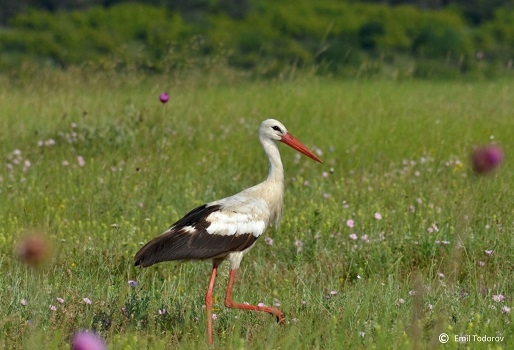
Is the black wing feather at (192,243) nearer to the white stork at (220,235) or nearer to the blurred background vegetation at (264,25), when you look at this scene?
the white stork at (220,235)

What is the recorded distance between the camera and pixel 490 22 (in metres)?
50.9

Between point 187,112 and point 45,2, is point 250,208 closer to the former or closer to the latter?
point 187,112

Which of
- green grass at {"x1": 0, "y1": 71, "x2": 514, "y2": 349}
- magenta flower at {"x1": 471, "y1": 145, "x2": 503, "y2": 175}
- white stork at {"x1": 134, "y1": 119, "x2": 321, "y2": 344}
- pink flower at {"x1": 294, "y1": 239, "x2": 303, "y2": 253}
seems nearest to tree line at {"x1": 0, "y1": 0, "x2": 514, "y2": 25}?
green grass at {"x1": 0, "y1": 71, "x2": 514, "y2": 349}

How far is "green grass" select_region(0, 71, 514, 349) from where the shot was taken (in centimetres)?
480

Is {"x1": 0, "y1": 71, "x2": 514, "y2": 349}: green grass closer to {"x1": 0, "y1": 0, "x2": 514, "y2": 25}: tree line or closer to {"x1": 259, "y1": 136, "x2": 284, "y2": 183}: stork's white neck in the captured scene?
{"x1": 259, "y1": 136, "x2": 284, "y2": 183}: stork's white neck

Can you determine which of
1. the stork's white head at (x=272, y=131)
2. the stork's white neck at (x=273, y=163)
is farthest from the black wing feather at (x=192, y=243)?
the stork's white head at (x=272, y=131)

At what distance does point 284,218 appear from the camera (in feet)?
22.8

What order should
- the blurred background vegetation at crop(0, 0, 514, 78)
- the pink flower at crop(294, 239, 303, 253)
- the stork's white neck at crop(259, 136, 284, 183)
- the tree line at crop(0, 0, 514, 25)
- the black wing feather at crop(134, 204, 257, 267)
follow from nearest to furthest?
the black wing feather at crop(134, 204, 257, 267)
the stork's white neck at crop(259, 136, 284, 183)
the pink flower at crop(294, 239, 303, 253)
the blurred background vegetation at crop(0, 0, 514, 78)
the tree line at crop(0, 0, 514, 25)

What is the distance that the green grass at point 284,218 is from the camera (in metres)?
4.80

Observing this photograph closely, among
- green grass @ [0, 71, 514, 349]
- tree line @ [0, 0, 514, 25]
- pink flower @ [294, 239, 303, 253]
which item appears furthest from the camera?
tree line @ [0, 0, 514, 25]

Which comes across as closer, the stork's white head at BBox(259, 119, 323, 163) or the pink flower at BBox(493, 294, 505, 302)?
the pink flower at BBox(493, 294, 505, 302)

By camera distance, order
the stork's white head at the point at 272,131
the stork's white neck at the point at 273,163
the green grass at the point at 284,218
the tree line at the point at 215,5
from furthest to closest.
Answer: the tree line at the point at 215,5 → the stork's white head at the point at 272,131 → the stork's white neck at the point at 273,163 → the green grass at the point at 284,218

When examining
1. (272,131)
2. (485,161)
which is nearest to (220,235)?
(272,131)

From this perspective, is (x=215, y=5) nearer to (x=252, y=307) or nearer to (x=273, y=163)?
(x=273, y=163)
